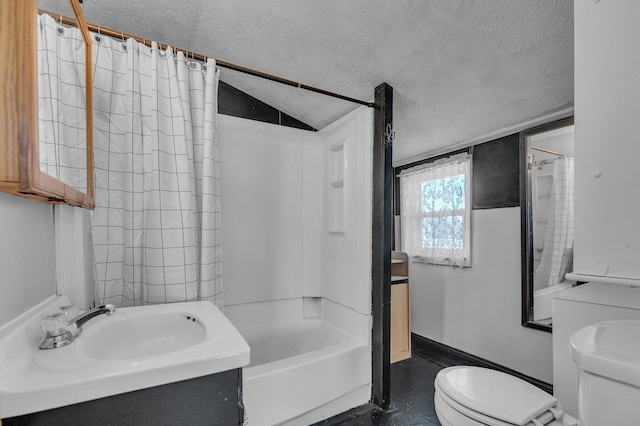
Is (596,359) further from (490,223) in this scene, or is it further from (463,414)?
(490,223)

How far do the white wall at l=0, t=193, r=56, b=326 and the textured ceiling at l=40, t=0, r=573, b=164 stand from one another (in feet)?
2.29

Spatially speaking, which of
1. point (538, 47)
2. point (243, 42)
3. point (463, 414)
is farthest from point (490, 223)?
point (243, 42)

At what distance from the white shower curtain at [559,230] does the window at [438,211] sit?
1.92 feet

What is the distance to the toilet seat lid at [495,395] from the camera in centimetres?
106

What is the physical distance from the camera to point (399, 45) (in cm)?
159

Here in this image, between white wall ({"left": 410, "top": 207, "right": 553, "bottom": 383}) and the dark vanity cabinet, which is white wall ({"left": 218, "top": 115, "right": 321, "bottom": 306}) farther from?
the dark vanity cabinet

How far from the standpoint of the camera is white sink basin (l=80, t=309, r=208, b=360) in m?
0.96

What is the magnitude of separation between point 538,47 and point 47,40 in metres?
2.00

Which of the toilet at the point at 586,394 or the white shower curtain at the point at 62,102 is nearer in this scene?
the toilet at the point at 586,394

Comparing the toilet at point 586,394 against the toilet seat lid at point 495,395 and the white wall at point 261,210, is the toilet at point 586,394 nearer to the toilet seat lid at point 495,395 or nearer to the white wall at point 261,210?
the toilet seat lid at point 495,395

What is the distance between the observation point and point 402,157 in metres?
3.12

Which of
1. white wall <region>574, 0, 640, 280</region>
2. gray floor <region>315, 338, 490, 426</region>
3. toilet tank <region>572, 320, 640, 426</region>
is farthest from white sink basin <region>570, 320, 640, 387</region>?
gray floor <region>315, 338, 490, 426</region>

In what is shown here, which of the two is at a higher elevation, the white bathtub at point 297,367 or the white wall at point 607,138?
the white wall at point 607,138

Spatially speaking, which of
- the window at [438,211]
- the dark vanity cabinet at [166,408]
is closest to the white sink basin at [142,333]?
the dark vanity cabinet at [166,408]
